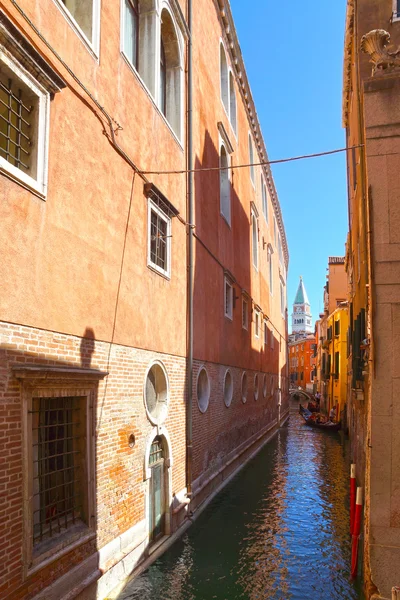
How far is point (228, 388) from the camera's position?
587 inches

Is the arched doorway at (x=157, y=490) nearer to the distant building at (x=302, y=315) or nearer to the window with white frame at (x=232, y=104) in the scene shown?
the window with white frame at (x=232, y=104)

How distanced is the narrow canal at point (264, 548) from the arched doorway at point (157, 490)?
412 mm

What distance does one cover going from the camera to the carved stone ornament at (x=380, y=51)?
256 inches

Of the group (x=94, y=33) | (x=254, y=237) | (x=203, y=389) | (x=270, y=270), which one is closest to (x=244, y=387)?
(x=203, y=389)

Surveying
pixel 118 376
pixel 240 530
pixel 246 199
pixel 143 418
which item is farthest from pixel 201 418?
pixel 246 199

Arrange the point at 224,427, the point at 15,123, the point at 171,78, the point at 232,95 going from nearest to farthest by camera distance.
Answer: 1. the point at 15,123
2. the point at 171,78
3. the point at 224,427
4. the point at 232,95

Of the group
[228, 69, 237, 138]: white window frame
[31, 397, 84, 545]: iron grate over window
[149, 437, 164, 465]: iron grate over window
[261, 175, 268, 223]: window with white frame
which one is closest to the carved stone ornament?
[31, 397, 84, 545]: iron grate over window

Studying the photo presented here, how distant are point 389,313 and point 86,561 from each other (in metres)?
4.37

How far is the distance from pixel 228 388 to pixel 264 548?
6.15m

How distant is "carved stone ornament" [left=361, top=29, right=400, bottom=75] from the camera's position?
6.50 m

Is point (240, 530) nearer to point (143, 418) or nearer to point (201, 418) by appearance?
point (201, 418)

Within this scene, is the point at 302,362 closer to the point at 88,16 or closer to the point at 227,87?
the point at 227,87

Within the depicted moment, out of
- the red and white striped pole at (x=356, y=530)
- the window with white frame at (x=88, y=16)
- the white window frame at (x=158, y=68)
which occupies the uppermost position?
the white window frame at (x=158, y=68)

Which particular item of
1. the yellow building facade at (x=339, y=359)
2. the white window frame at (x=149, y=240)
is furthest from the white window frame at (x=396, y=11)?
the yellow building facade at (x=339, y=359)
